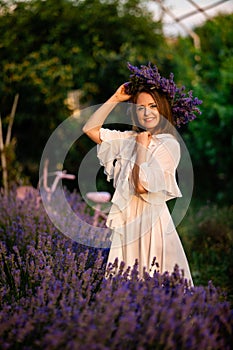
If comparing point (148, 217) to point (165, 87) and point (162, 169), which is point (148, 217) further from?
point (165, 87)

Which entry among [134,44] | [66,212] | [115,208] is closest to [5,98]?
[134,44]

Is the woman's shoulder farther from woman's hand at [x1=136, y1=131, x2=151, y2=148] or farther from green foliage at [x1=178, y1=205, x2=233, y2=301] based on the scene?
green foliage at [x1=178, y1=205, x2=233, y2=301]

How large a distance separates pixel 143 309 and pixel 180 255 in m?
0.89

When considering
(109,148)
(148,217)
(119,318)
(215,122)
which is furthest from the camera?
(215,122)

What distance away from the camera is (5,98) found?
6836 mm

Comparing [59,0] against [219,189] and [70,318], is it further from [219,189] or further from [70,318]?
[70,318]

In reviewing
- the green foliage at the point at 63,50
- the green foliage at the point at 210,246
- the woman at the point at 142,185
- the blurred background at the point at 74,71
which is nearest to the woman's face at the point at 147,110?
the woman at the point at 142,185

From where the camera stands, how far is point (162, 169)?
2576mm

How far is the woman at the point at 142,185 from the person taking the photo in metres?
2.62

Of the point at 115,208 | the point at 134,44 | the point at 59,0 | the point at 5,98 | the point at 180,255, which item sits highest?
the point at 59,0

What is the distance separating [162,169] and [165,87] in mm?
456

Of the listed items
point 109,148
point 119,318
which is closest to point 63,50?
point 109,148

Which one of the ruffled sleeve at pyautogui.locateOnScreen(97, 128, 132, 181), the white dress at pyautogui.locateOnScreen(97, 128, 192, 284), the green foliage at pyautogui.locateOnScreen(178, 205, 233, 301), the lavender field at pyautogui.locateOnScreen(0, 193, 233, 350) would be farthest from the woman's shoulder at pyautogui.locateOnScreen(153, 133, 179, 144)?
the green foliage at pyautogui.locateOnScreen(178, 205, 233, 301)

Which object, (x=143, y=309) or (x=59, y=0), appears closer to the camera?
(x=143, y=309)
